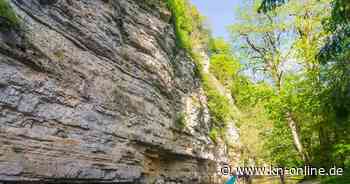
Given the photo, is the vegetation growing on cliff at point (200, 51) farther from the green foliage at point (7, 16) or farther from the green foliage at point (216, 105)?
the green foliage at point (7, 16)

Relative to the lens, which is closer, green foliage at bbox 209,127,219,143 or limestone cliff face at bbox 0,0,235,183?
limestone cliff face at bbox 0,0,235,183

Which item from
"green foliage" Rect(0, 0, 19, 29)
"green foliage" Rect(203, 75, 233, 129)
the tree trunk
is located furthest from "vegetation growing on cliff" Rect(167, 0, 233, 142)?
"green foliage" Rect(0, 0, 19, 29)

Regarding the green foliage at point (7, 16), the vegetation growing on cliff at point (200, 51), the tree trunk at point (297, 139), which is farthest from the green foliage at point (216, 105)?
the green foliage at point (7, 16)

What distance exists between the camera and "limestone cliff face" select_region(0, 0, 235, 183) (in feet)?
18.8

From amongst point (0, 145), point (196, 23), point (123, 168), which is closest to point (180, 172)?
point (123, 168)

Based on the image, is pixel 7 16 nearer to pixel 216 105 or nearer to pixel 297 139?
pixel 297 139

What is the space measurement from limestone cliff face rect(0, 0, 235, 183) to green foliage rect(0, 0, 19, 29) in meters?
0.22

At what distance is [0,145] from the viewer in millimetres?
5133

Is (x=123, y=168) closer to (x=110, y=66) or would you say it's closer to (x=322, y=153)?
(x=110, y=66)

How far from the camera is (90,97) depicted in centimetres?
760

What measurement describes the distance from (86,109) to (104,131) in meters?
0.80

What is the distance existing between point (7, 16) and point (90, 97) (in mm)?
2665

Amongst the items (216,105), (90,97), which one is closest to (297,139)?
(216,105)

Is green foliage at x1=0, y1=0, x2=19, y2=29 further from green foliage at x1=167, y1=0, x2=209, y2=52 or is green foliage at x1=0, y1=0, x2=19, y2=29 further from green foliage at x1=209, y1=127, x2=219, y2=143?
green foliage at x1=209, y1=127, x2=219, y2=143
